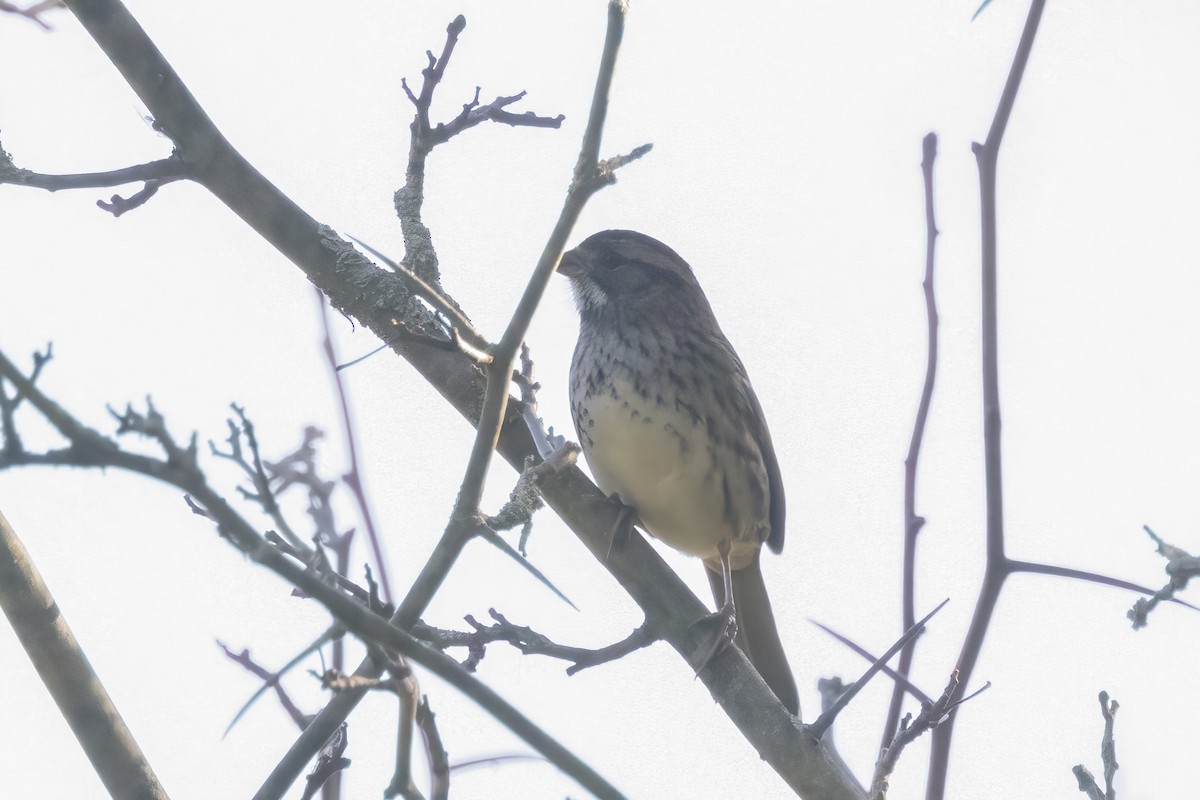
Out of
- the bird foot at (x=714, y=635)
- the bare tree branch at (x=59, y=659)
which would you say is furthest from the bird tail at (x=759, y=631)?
the bare tree branch at (x=59, y=659)

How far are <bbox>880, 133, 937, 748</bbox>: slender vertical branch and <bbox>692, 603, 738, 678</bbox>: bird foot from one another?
0.44 meters

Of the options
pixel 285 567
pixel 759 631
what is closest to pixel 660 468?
pixel 759 631

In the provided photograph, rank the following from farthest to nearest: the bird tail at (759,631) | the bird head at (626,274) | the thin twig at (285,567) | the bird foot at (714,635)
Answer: the bird head at (626,274) < the bird tail at (759,631) < the bird foot at (714,635) < the thin twig at (285,567)

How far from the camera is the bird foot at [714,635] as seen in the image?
3.32 meters

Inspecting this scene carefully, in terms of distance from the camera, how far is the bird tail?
191 inches

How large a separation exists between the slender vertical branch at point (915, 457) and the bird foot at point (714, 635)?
0.44m


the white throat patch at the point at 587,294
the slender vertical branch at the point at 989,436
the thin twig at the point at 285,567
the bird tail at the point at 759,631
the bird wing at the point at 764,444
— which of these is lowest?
the thin twig at the point at 285,567

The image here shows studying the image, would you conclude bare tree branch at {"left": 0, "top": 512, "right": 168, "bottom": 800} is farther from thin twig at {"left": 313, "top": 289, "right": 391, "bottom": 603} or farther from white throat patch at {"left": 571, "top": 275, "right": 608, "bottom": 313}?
white throat patch at {"left": 571, "top": 275, "right": 608, "bottom": 313}

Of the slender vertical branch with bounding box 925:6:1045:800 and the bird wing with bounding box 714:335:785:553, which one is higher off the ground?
the bird wing with bounding box 714:335:785:553

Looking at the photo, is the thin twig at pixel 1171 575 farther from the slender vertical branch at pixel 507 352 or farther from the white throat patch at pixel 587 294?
the white throat patch at pixel 587 294

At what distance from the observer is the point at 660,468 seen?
4598 mm

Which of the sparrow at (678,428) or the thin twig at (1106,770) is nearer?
the thin twig at (1106,770)

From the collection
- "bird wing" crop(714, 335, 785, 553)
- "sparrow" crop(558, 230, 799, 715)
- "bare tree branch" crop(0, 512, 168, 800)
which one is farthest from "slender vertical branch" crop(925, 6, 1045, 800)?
"bird wing" crop(714, 335, 785, 553)

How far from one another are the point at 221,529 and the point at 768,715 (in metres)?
1.90
